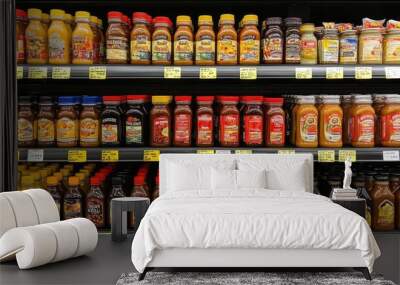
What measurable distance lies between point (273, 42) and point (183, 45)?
607mm

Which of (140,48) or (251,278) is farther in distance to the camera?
(140,48)

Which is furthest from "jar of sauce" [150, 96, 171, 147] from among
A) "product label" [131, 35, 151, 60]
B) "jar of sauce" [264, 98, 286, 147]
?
"jar of sauce" [264, 98, 286, 147]

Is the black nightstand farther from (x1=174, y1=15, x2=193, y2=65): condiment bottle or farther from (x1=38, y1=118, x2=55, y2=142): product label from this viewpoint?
(x1=38, y1=118, x2=55, y2=142): product label

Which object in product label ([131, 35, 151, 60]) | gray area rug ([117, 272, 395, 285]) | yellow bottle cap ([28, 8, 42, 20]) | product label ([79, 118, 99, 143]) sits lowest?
gray area rug ([117, 272, 395, 285])

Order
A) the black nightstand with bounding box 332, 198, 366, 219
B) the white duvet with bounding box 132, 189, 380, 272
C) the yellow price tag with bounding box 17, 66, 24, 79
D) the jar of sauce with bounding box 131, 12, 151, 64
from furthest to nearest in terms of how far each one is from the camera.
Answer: the jar of sauce with bounding box 131, 12, 151, 64
the yellow price tag with bounding box 17, 66, 24, 79
the black nightstand with bounding box 332, 198, 366, 219
the white duvet with bounding box 132, 189, 380, 272

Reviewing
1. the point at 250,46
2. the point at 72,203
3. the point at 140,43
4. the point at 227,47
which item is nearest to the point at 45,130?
the point at 72,203

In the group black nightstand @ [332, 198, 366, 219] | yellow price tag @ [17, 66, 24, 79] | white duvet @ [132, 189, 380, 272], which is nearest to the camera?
white duvet @ [132, 189, 380, 272]

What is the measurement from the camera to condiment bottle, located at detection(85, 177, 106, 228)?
4.41 m

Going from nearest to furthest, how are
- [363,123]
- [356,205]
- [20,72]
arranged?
[356,205]
[20,72]
[363,123]

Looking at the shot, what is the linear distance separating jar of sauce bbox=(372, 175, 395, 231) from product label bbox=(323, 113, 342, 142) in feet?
1.32

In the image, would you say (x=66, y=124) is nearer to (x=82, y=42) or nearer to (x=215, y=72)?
(x=82, y=42)

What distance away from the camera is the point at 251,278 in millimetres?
3176

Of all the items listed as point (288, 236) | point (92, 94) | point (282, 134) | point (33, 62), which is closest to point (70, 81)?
point (92, 94)

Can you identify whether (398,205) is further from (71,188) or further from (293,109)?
(71,188)
